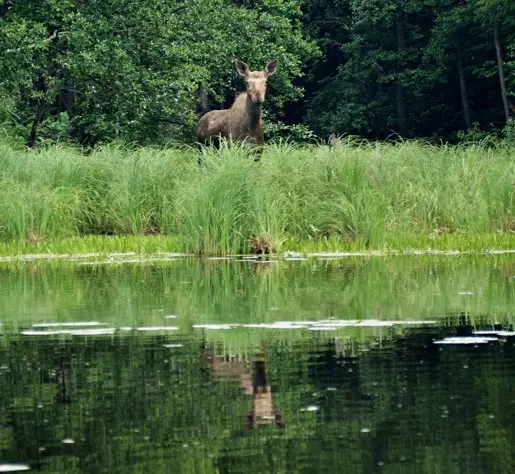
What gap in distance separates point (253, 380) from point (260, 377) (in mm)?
95

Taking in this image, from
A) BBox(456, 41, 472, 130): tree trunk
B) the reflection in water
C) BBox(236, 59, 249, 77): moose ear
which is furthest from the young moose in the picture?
BBox(456, 41, 472, 130): tree trunk

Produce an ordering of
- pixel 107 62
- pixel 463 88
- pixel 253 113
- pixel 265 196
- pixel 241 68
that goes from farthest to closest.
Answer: pixel 463 88, pixel 107 62, pixel 241 68, pixel 253 113, pixel 265 196

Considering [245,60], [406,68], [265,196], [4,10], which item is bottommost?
[265,196]

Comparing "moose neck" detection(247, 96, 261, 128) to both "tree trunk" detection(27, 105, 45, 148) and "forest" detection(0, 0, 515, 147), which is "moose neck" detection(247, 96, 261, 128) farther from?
"tree trunk" detection(27, 105, 45, 148)

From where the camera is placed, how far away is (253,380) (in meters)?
8.05

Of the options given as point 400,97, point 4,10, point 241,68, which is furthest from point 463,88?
point 241,68

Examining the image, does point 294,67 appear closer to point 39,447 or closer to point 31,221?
point 31,221

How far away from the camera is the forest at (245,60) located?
1185 inches

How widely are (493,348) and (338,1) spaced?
45304 mm

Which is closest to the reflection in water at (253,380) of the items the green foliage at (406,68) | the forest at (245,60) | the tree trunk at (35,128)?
the forest at (245,60)

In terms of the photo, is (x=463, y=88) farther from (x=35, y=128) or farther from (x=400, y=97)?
(x=35, y=128)

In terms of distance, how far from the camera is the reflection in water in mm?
6914

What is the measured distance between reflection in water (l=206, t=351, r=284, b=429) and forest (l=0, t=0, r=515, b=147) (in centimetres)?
1651

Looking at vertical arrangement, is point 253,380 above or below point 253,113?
below
